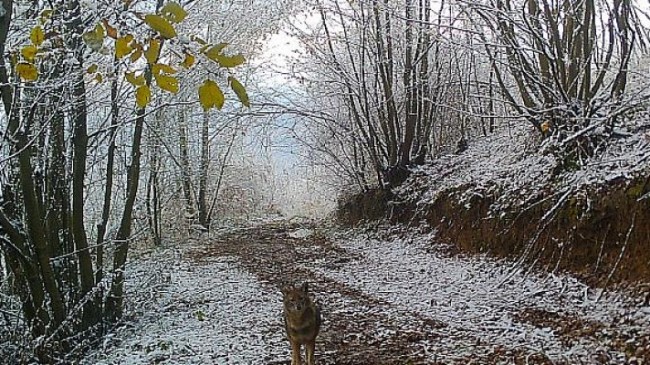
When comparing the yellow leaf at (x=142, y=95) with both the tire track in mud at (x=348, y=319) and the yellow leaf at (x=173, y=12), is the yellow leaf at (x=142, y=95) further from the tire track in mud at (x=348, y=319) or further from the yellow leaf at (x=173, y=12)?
the tire track in mud at (x=348, y=319)

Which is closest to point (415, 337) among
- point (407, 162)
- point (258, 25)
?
point (407, 162)

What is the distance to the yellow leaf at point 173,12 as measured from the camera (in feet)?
6.39

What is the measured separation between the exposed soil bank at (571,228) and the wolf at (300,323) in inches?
118

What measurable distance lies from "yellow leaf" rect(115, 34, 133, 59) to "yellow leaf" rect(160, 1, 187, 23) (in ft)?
0.73

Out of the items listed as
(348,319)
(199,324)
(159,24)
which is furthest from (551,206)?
(159,24)

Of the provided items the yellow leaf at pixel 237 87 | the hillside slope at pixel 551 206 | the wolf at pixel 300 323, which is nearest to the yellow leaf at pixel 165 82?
the yellow leaf at pixel 237 87

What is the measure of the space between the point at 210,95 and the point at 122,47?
42 centimetres

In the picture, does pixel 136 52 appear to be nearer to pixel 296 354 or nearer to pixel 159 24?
pixel 159 24

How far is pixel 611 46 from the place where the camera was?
814cm

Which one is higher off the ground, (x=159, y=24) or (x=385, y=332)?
(x=159, y=24)

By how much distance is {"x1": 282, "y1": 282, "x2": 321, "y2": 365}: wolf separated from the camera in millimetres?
5152

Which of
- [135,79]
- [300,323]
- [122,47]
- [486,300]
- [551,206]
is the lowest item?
[486,300]

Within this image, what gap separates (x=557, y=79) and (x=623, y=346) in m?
4.51

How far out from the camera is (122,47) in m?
2.09
